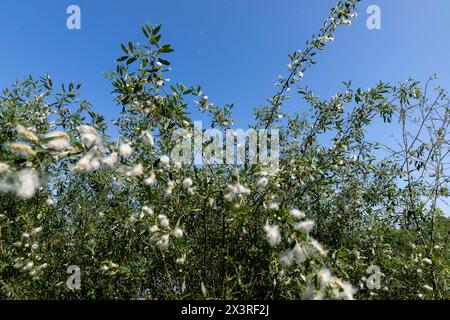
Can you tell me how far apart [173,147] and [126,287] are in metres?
1.78

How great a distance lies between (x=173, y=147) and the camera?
8.84ft

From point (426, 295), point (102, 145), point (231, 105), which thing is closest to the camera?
point (102, 145)

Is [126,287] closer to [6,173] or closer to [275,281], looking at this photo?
[275,281]

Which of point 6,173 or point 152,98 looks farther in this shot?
point 152,98

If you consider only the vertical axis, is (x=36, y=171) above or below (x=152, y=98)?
below

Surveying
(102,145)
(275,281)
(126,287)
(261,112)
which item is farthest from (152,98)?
(261,112)

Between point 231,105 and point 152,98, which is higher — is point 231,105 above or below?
above

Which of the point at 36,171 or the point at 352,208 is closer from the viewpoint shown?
the point at 36,171

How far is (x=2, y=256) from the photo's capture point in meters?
2.98

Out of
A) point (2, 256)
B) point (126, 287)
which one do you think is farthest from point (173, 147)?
point (2, 256)

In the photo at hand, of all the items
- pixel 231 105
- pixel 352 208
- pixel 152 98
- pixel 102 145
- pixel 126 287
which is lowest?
pixel 126 287
